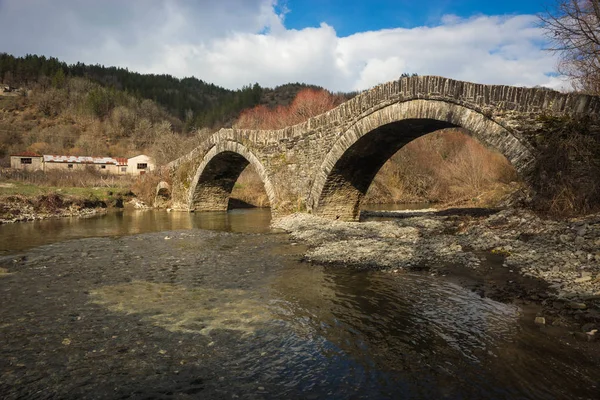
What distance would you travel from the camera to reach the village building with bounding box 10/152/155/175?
2285 inches

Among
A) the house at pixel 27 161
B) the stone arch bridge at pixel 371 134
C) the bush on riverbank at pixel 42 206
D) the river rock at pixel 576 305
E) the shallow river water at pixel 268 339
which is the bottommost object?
the bush on riverbank at pixel 42 206

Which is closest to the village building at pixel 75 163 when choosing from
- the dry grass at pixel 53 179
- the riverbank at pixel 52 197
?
the dry grass at pixel 53 179

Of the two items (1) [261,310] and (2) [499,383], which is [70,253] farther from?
(2) [499,383]

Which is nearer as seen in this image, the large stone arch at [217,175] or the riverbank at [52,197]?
the riverbank at [52,197]

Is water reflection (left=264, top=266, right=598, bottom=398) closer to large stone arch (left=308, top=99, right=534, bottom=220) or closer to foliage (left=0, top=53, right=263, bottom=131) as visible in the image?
large stone arch (left=308, top=99, right=534, bottom=220)

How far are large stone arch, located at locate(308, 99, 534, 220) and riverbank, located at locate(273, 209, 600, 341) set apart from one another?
169 centimetres

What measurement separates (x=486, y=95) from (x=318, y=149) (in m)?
6.93

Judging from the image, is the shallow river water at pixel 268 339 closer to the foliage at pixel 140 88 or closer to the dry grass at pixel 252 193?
the dry grass at pixel 252 193

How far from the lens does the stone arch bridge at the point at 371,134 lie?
889cm

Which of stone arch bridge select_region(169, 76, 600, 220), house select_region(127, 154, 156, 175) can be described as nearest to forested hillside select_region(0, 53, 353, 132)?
house select_region(127, 154, 156, 175)

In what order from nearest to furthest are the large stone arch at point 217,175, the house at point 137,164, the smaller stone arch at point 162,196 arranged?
the large stone arch at point 217,175
the smaller stone arch at point 162,196
the house at point 137,164

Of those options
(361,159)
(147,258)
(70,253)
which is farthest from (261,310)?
(361,159)

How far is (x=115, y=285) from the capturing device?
702 cm

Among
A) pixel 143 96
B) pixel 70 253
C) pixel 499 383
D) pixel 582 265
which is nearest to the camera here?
pixel 499 383
